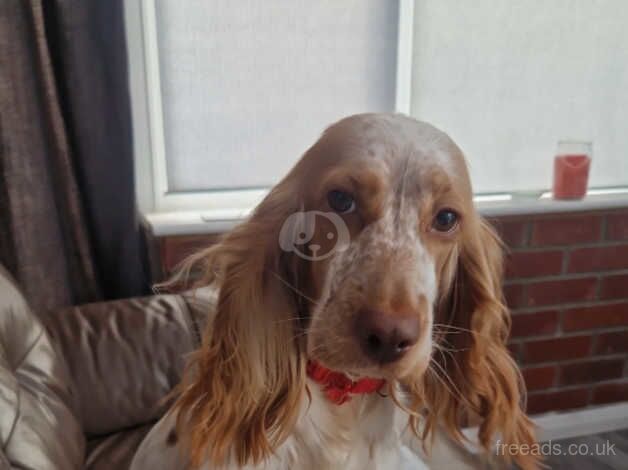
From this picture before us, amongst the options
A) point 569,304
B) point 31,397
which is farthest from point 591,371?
point 31,397

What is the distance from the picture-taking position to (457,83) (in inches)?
64.0

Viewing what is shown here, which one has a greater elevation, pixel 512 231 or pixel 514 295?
pixel 512 231

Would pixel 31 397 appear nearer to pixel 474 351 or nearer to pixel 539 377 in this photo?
pixel 474 351

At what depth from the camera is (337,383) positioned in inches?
29.9

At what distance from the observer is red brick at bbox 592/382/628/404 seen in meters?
1.88

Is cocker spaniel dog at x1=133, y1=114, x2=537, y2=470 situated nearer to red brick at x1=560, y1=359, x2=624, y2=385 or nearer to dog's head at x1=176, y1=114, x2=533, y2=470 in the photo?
dog's head at x1=176, y1=114, x2=533, y2=470

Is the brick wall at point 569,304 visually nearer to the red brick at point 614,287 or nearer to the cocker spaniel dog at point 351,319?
the red brick at point 614,287

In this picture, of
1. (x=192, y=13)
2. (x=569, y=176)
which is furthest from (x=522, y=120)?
(x=192, y=13)

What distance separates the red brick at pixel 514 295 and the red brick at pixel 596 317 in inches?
6.6

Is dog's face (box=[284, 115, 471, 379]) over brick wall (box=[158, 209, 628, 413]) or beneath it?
over

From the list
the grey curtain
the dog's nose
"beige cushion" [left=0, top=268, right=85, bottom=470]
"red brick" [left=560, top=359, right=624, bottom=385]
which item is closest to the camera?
the dog's nose

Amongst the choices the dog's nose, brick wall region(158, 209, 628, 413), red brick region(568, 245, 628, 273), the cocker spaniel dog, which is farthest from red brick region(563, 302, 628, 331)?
the dog's nose

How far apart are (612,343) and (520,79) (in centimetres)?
83

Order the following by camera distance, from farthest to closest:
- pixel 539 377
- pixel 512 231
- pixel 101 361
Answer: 1. pixel 539 377
2. pixel 512 231
3. pixel 101 361
